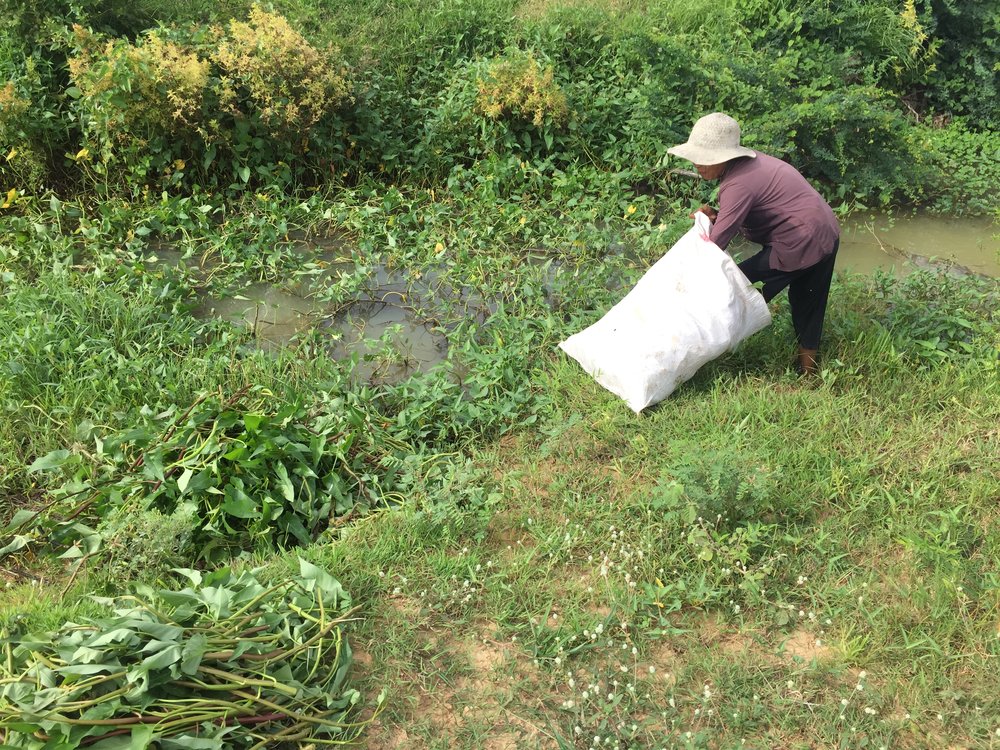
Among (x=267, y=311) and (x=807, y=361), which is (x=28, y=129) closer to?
(x=267, y=311)

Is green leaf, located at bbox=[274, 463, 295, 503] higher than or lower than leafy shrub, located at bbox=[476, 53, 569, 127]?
lower

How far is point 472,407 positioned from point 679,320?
3.60 feet

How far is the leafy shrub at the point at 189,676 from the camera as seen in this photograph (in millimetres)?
2424

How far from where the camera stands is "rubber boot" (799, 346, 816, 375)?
4.39m

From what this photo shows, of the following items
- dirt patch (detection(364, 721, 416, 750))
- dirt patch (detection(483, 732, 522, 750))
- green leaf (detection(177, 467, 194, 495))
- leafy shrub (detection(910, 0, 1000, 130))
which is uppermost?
leafy shrub (detection(910, 0, 1000, 130))

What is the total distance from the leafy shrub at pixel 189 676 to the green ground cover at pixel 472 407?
0.01m

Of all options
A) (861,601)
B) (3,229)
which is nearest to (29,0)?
(3,229)

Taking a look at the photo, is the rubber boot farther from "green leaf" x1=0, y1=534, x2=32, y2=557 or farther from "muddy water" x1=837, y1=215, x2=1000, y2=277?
"green leaf" x1=0, y1=534, x2=32, y2=557

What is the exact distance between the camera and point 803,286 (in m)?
4.27

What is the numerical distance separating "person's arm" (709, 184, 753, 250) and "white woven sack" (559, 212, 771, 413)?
0.06m

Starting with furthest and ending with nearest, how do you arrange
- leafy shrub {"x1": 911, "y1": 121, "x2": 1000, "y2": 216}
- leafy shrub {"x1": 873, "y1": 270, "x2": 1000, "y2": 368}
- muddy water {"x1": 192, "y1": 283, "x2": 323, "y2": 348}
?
leafy shrub {"x1": 911, "y1": 121, "x2": 1000, "y2": 216} → muddy water {"x1": 192, "y1": 283, "x2": 323, "y2": 348} → leafy shrub {"x1": 873, "y1": 270, "x2": 1000, "y2": 368}

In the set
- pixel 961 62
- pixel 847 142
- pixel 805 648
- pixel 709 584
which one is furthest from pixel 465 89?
pixel 805 648

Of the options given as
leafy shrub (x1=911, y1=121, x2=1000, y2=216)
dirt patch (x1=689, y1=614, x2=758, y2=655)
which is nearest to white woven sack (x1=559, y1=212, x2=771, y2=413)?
dirt patch (x1=689, y1=614, x2=758, y2=655)

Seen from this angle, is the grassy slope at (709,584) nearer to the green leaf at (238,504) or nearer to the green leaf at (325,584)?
the green leaf at (325,584)
